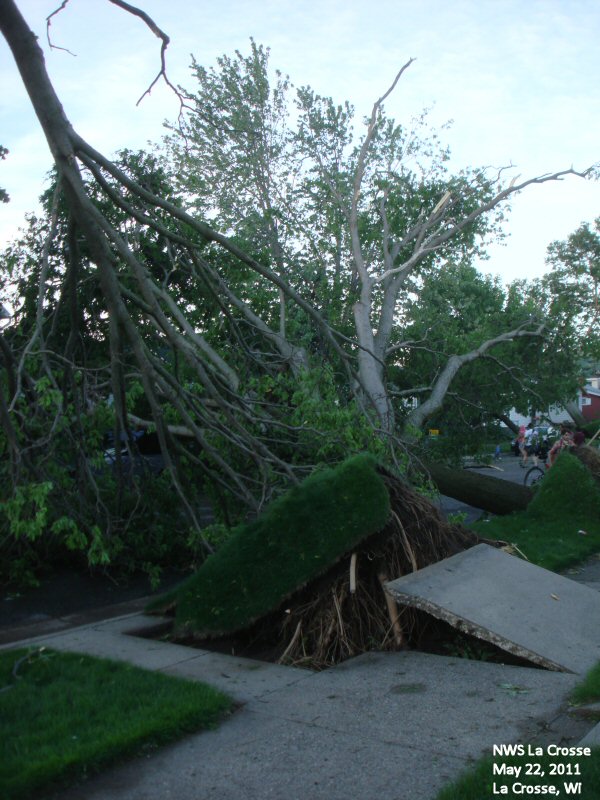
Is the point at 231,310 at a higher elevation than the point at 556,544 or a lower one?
higher

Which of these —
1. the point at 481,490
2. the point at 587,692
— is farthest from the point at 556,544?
the point at 587,692

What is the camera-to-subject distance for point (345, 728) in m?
4.05

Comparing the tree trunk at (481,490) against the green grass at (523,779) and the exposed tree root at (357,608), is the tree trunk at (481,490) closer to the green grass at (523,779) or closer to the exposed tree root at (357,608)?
the exposed tree root at (357,608)

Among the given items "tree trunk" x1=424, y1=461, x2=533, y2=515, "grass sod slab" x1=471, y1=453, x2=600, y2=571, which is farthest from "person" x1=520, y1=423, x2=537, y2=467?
"grass sod slab" x1=471, y1=453, x2=600, y2=571

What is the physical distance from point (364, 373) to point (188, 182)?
580 centimetres

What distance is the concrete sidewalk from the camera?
11.2ft

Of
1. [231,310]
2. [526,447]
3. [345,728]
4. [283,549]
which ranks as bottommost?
[345,728]

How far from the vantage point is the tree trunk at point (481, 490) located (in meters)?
12.7

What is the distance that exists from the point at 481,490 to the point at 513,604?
7317 mm

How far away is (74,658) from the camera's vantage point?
5.31m

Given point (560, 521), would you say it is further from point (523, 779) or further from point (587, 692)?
point (523, 779)

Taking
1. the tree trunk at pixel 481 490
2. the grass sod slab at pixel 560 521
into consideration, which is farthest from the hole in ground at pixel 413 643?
the tree trunk at pixel 481 490

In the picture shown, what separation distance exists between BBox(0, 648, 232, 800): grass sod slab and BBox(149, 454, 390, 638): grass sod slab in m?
0.77

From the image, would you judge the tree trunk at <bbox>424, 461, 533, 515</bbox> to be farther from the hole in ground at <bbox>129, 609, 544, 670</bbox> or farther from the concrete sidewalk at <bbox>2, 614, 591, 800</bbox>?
the concrete sidewalk at <bbox>2, 614, 591, 800</bbox>
